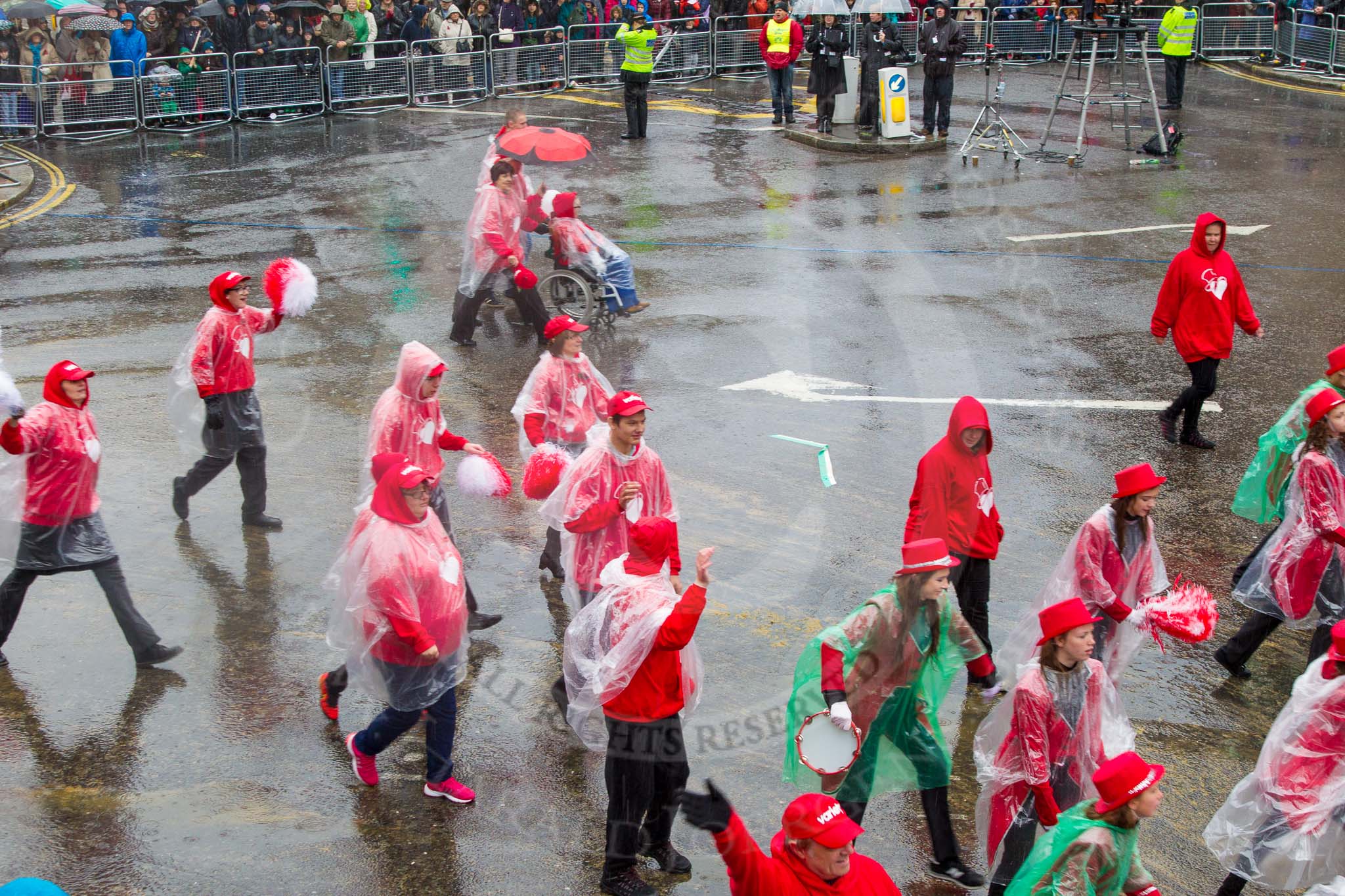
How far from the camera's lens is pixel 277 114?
76.9 ft

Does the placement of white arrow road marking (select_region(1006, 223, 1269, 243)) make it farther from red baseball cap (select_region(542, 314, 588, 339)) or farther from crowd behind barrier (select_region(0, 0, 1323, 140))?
red baseball cap (select_region(542, 314, 588, 339))

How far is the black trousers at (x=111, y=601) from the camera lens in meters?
7.16

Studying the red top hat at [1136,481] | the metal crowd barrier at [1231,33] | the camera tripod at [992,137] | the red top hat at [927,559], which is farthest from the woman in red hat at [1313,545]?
the metal crowd barrier at [1231,33]

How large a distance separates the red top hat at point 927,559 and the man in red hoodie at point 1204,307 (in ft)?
17.8

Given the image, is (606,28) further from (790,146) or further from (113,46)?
(113,46)

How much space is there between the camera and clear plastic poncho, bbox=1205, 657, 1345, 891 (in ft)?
17.2

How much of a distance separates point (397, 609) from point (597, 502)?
126cm

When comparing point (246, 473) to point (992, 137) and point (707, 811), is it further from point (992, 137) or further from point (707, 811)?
point (992, 137)

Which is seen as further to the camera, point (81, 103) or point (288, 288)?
point (81, 103)

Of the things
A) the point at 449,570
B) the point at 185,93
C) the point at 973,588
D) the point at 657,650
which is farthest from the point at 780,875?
the point at 185,93

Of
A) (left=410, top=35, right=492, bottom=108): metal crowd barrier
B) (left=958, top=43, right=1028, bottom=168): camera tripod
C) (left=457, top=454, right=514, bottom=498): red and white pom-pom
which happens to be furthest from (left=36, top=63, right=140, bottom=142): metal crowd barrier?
(left=457, top=454, right=514, bottom=498): red and white pom-pom

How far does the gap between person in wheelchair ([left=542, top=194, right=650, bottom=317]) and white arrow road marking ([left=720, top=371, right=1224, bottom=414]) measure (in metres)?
1.55

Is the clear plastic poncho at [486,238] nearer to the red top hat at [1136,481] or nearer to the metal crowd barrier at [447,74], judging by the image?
the red top hat at [1136,481]

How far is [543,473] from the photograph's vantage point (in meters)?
7.25
